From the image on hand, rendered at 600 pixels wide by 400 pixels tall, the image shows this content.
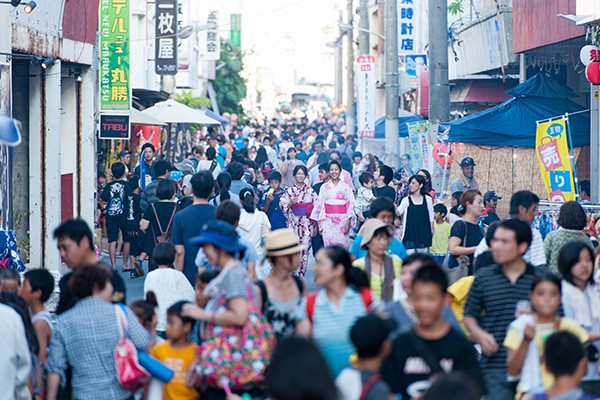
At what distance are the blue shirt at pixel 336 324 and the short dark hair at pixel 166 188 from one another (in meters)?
7.25

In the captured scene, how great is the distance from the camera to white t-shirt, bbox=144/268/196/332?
9398 millimetres

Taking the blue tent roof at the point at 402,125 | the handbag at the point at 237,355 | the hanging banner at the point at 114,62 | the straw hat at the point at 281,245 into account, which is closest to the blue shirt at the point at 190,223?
the straw hat at the point at 281,245

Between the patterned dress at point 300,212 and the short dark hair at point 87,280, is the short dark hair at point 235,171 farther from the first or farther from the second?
the short dark hair at point 87,280

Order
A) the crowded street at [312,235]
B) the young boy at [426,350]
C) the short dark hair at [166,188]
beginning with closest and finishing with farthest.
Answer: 1. the young boy at [426,350]
2. the crowded street at [312,235]
3. the short dark hair at [166,188]

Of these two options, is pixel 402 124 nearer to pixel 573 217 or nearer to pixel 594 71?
pixel 594 71

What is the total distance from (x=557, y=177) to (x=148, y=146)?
9562 millimetres

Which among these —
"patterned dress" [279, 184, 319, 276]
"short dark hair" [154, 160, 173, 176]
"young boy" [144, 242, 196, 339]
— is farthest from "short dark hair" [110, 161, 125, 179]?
"young boy" [144, 242, 196, 339]

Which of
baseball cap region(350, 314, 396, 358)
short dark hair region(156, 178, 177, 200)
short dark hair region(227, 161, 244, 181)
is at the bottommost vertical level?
baseball cap region(350, 314, 396, 358)

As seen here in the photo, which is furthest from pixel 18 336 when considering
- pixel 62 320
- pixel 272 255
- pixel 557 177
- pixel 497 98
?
pixel 497 98

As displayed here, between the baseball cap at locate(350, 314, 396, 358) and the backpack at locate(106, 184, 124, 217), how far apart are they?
12.6 metres

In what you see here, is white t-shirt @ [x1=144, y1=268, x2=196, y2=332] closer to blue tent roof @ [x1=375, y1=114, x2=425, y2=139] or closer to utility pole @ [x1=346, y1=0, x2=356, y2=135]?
blue tent roof @ [x1=375, y1=114, x2=425, y2=139]

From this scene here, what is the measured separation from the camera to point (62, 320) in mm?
6871

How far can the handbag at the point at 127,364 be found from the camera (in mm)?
6809

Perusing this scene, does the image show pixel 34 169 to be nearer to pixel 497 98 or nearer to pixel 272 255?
pixel 272 255
